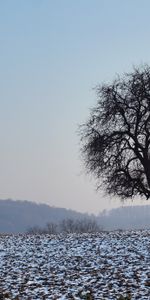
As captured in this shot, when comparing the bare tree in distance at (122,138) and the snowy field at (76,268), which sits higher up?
the bare tree in distance at (122,138)

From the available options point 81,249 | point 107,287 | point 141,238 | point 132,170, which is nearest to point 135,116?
point 132,170

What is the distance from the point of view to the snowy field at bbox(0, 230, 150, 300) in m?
16.8

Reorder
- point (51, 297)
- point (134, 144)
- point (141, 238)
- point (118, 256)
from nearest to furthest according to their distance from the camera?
point (51, 297) < point (118, 256) < point (141, 238) < point (134, 144)

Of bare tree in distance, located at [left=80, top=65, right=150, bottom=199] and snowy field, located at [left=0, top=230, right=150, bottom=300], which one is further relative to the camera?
bare tree in distance, located at [left=80, top=65, right=150, bottom=199]

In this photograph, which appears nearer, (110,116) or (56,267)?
(56,267)

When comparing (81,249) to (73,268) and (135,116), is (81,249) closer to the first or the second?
(73,268)

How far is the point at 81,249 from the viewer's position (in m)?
24.7

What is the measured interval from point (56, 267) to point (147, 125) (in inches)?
699

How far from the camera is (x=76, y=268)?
67.3 feet

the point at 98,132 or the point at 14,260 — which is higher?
the point at 98,132

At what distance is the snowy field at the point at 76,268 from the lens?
1678 centimetres

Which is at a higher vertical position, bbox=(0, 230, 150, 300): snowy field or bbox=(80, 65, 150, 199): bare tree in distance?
bbox=(80, 65, 150, 199): bare tree in distance

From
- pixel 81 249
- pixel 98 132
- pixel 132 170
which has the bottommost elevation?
pixel 81 249

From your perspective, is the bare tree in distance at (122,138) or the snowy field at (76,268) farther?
the bare tree in distance at (122,138)
